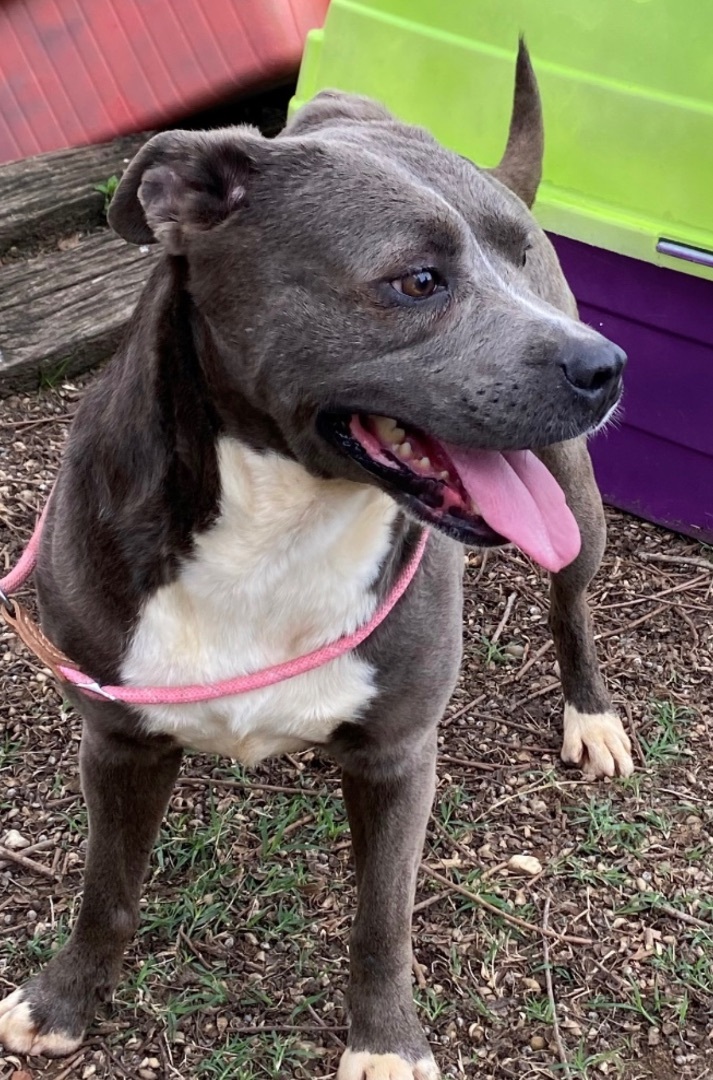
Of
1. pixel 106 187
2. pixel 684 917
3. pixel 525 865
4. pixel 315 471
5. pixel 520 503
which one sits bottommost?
pixel 684 917

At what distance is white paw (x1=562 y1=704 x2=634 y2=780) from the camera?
3.32m

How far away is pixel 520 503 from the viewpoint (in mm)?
1951

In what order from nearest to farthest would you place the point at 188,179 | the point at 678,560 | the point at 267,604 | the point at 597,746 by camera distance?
the point at 188,179, the point at 267,604, the point at 597,746, the point at 678,560

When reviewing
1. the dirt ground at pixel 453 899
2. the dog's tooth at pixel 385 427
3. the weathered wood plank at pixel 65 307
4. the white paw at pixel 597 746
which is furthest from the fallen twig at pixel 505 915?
the weathered wood plank at pixel 65 307

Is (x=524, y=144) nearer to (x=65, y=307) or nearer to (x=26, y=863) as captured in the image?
(x=26, y=863)

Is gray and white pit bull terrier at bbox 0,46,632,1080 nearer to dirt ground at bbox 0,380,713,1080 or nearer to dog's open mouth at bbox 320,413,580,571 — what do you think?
dog's open mouth at bbox 320,413,580,571

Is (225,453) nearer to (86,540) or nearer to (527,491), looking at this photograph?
(86,540)

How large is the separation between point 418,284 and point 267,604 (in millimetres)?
608

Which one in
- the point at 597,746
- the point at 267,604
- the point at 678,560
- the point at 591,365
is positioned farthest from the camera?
the point at 678,560

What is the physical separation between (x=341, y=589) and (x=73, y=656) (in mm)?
509

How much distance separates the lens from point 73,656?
7.47 ft

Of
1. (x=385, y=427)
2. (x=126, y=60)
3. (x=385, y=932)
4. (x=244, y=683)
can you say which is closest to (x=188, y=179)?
(x=385, y=427)

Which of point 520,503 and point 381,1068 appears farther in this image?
point 381,1068

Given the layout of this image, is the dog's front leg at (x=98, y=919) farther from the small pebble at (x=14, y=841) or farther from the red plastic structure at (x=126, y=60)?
the red plastic structure at (x=126, y=60)
